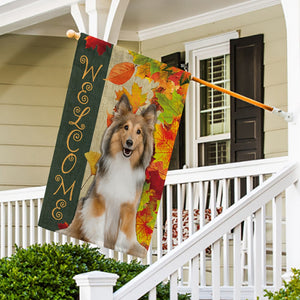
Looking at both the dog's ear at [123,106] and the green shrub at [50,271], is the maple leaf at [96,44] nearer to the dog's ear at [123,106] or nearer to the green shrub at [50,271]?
the dog's ear at [123,106]

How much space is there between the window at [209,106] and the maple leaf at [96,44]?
3489mm

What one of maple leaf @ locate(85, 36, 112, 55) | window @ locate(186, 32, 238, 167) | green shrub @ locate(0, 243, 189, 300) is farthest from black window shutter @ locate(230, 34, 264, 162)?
maple leaf @ locate(85, 36, 112, 55)

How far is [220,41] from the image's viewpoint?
24.3 ft

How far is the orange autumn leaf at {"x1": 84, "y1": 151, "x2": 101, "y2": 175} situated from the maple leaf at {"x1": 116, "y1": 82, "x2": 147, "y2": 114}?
349 millimetres

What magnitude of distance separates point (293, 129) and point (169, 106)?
0.75 metres

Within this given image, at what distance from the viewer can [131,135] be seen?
13.5ft

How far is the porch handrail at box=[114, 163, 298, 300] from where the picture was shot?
10.8 feet

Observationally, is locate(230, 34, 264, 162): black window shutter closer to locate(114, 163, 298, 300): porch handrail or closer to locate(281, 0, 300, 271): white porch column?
locate(281, 0, 300, 271): white porch column

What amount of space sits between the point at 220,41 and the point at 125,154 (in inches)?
143

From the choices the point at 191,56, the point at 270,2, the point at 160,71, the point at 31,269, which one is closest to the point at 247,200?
the point at 160,71

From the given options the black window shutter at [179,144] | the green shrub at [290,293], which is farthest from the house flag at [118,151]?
the black window shutter at [179,144]

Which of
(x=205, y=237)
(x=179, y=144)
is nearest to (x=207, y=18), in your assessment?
(x=179, y=144)

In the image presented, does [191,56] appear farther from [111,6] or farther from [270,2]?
[111,6]

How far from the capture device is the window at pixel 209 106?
739 cm
